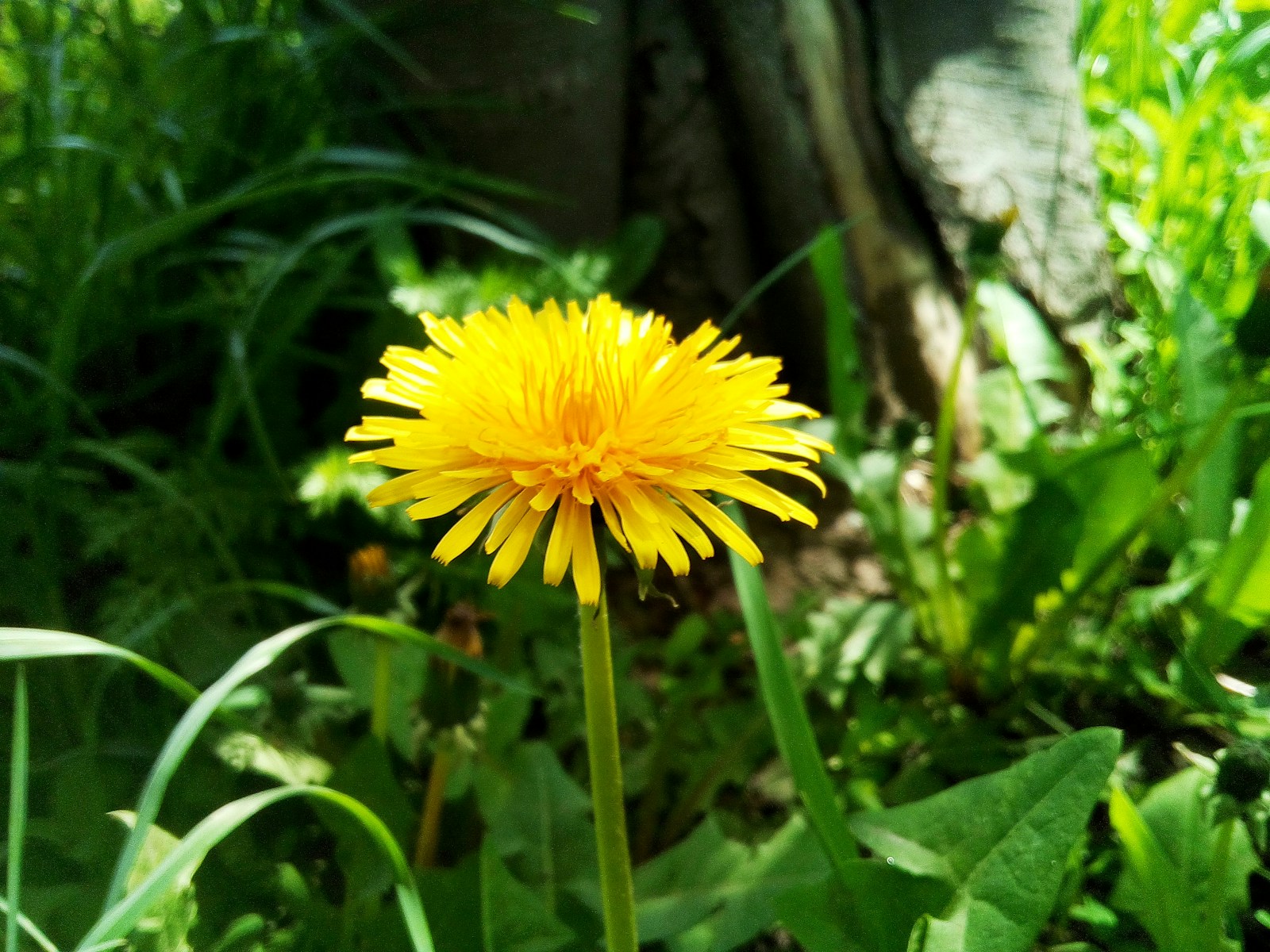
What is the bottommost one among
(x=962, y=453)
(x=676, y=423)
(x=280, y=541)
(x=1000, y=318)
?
(x=280, y=541)

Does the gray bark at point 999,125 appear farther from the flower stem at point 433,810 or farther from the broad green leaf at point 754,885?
the flower stem at point 433,810

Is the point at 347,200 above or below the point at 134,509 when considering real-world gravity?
above

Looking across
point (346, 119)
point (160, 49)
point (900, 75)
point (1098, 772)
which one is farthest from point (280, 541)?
point (900, 75)

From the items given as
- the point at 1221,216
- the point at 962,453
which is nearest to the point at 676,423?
the point at 962,453

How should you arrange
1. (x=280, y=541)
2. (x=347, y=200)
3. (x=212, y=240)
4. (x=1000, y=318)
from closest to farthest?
1. (x=280, y=541)
2. (x=1000, y=318)
3. (x=212, y=240)
4. (x=347, y=200)

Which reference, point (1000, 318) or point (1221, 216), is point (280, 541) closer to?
point (1000, 318)

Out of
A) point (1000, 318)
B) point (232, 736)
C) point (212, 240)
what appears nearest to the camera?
point (232, 736)

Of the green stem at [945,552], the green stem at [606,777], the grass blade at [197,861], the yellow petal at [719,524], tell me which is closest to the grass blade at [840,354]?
the green stem at [945,552]

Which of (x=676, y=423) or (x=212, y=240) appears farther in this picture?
(x=212, y=240)
